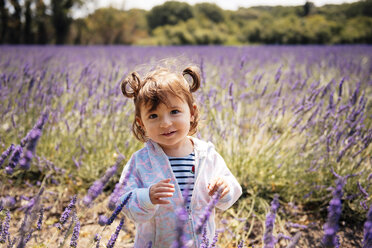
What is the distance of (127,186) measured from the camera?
1.04 m

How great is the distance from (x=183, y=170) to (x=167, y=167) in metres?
0.08

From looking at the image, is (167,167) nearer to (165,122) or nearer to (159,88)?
(165,122)

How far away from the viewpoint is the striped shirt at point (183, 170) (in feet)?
3.65

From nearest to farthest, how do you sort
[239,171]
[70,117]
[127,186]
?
[127,186] < [239,171] < [70,117]

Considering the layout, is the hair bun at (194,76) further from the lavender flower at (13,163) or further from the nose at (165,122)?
the lavender flower at (13,163)

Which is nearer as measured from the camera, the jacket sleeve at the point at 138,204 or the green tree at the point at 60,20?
the jacket sleeve at the point at 138,204

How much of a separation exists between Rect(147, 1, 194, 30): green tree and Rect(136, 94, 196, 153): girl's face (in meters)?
30.2

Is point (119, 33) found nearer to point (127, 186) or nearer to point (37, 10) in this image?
point (37, 10)

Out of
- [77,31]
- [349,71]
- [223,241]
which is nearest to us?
[223,241]

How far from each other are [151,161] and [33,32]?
76.8 ft

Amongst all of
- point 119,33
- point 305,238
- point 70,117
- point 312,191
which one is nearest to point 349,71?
point 312,191

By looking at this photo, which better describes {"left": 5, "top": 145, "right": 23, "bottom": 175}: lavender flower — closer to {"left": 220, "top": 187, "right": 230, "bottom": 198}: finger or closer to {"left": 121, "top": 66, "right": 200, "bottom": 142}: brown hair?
{"left": 121, "top": 66, "right": 200, "bottom": 142}: brown hair

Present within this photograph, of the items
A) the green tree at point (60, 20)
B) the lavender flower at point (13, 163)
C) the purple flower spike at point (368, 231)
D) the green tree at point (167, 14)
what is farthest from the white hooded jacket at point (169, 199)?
the green tree at point (167, 14)

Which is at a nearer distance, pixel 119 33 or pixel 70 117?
pixel 70 117
